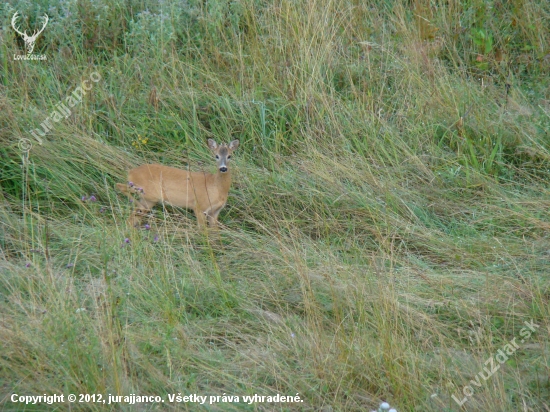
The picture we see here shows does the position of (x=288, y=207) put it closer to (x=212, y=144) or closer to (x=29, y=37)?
(x=212, y=144)

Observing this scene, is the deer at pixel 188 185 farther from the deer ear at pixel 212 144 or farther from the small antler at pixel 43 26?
the small antler at pixel 43 26

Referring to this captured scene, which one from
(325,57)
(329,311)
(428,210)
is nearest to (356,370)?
(329,311)

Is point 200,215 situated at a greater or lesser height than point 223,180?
lesser

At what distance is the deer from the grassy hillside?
0.16m

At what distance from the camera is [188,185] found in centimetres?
640

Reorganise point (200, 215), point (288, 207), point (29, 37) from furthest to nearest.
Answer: point (29, 37), point (200, 215), point (288, 207)

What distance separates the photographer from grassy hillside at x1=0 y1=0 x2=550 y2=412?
4.10 meters

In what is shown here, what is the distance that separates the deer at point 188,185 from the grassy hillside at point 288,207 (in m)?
0.16

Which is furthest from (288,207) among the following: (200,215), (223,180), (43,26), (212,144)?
(43,26)

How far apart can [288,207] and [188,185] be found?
0.83m

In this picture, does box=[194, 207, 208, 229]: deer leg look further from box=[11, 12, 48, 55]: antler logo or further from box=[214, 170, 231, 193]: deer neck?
box=[11, 12, 48, 55]: antler logo

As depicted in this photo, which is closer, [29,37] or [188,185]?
[188,185]

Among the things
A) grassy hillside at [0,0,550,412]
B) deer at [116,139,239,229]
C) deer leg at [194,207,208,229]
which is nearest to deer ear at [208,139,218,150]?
deer at [116,139,239,229]

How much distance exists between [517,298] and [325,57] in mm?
3478
